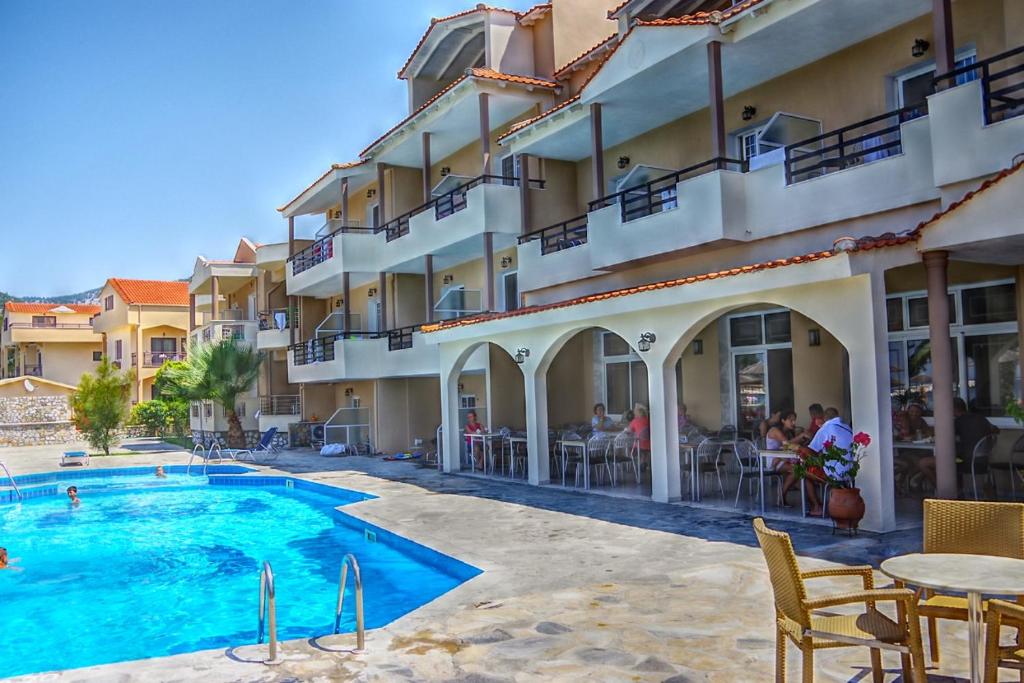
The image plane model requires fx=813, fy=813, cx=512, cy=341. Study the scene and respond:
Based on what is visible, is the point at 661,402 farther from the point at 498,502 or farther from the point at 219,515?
the point at 219,515

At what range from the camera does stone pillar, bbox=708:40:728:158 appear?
13.8 metres

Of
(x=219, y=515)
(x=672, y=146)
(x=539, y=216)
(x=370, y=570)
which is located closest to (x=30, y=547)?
(x=219, y=515)

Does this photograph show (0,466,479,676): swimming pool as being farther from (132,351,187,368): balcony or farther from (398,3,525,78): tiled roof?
Result: (132,351,187,368): balcony

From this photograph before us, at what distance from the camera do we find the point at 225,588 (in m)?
11.5

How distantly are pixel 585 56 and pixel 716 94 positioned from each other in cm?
728

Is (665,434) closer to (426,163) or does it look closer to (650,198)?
(650,198)

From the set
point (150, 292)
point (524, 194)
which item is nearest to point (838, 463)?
point (524, 194)

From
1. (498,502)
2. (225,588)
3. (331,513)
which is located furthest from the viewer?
(331,513)

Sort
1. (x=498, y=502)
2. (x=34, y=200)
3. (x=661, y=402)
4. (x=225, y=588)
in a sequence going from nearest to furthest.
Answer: (x=225, y=588), (x=661, y=402), (x=498, y=502), (x=34, y=200)

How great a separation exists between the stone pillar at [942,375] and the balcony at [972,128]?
61.0 inches

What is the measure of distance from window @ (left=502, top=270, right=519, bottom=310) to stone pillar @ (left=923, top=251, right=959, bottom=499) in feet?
46.4

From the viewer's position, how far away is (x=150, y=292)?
58375 mm

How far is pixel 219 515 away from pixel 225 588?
7.00m

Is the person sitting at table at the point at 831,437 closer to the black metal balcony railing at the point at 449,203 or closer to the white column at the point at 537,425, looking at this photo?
the white column at the point at 537,425
